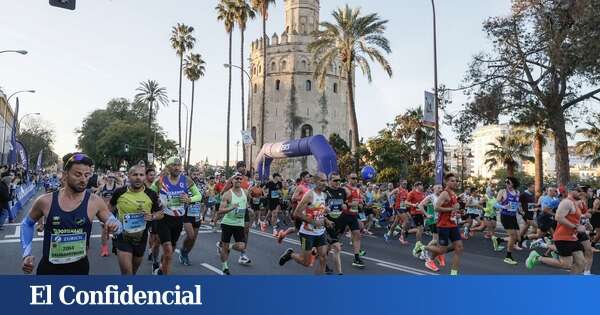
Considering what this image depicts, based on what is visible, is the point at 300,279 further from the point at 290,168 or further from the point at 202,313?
the point at 290,168

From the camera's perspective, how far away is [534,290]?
13.6 feet

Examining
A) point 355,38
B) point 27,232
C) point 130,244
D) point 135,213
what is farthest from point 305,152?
point 27,232

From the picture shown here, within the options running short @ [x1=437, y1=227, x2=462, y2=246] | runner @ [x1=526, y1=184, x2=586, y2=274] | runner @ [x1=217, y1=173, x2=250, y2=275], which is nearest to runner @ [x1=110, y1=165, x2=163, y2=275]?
runner @ [x1=217, y1=173, x2=250, y2=275]

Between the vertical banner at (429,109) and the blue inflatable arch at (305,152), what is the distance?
5.40 metres

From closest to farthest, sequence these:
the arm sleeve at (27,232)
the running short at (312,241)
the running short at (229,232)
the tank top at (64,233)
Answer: the tank top at (64,233) → the arm sleeve at (27,232) → the running short at (312,241) → the running short at (229,232)

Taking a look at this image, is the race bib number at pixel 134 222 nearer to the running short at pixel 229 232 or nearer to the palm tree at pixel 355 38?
the running short at pixel 229 232

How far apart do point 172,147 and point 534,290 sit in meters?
92.6

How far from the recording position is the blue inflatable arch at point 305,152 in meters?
27.2

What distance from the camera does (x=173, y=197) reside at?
28.6 feet

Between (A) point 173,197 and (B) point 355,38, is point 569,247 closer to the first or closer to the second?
(A) point 173,197

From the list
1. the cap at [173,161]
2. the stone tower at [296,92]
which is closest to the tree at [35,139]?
the stone tower at [296,92]

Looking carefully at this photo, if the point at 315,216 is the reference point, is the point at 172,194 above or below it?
above

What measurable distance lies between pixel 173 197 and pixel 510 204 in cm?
905

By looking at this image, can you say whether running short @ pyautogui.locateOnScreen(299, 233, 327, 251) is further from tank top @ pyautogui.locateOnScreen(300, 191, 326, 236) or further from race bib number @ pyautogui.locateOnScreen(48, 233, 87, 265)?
race bib number @ pyautogui.locateOnScreen(48, 233, 87, 265)
